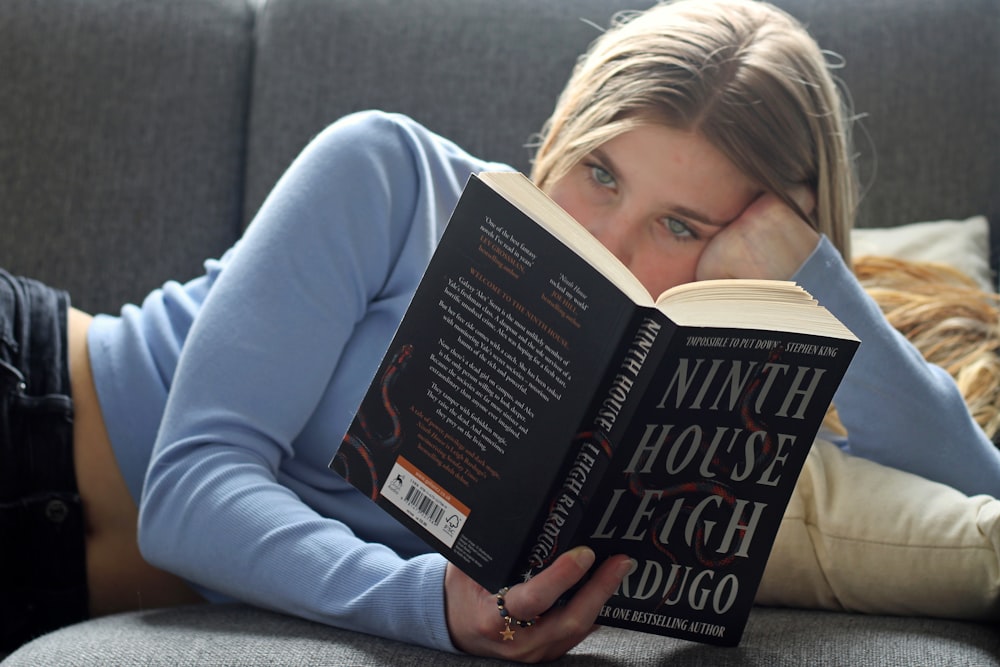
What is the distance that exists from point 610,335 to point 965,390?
79 centimetres

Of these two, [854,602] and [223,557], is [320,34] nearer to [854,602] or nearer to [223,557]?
[223,557]

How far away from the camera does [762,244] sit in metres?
1.07

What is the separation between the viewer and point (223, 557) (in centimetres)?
90

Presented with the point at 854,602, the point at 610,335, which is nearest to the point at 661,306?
the point at 610,335

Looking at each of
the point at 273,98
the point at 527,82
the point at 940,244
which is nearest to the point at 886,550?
the point at 940,244

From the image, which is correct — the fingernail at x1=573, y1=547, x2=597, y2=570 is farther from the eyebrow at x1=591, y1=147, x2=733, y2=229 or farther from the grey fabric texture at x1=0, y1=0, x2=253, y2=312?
the grey fabric texture at x1=0, y1=0, x2=253, y2=312

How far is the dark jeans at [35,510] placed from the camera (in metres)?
1.11

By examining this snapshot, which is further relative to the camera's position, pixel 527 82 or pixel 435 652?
pixel 527 82

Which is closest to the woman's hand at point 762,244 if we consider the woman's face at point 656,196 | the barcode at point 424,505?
the woman's face at point 656,196

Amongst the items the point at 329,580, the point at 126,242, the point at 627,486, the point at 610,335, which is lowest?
the point at 126,242

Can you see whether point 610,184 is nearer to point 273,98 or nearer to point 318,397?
point 318,397

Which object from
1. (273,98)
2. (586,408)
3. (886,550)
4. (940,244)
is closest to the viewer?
(586,408)

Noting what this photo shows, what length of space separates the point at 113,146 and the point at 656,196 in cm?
93

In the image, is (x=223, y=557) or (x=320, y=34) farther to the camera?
(x=320, y=34)
